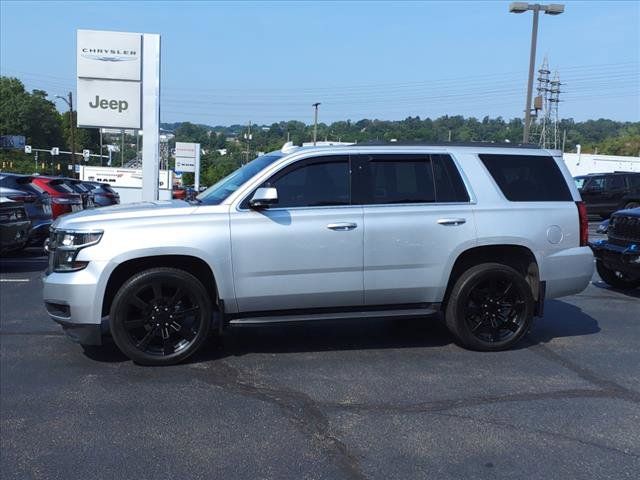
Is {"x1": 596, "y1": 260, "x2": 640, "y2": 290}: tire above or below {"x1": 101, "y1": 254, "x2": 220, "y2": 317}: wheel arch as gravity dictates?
below

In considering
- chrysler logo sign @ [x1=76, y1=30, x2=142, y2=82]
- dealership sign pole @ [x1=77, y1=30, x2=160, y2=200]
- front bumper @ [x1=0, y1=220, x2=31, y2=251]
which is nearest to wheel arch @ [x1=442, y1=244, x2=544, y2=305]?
front bumper @ [x1=0, y1=220, x2=31, y2=251]

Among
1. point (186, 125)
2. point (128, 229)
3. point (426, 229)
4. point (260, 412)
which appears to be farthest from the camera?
point (186, 125)

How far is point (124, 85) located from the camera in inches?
724

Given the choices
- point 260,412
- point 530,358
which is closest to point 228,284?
point 260,412

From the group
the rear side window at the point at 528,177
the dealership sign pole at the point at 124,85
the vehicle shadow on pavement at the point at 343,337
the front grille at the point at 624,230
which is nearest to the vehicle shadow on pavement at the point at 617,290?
the front grille at the point at 624,230

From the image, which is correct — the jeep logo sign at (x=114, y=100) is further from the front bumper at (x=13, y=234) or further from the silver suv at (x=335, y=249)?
the silver suv at (x=335, y=249)

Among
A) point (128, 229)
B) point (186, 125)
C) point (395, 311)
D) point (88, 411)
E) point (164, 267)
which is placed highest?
point (186, 125)

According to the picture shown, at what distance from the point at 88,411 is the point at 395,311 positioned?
2.69m

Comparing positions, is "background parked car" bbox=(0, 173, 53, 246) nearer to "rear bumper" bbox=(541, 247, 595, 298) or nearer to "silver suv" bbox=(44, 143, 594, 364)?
"silver suv" bbox=(44, 143, 594, 364)

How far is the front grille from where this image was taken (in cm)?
842

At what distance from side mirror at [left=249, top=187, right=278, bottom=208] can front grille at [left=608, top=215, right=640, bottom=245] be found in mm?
5492

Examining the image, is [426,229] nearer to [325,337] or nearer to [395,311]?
[395,311]

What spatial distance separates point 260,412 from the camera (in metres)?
4.43

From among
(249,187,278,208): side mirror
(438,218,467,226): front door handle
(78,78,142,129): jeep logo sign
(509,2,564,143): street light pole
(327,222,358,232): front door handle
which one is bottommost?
(327,222,358,232): front door handle
